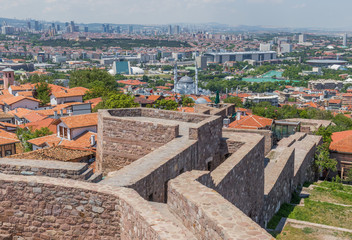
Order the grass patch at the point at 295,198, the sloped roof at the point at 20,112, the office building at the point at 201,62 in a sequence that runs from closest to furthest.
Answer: the grass patch at the point at 295,198
the sloped roof at the point at 20,112
the office building at the point at 201,62

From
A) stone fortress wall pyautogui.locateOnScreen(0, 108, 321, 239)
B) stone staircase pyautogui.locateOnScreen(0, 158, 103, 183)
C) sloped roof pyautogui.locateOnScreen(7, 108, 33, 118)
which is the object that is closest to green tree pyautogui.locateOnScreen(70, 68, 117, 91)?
sloped roof pyautogui.locateOnScreen(7, 108, 33, 118)

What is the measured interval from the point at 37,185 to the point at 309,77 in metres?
139

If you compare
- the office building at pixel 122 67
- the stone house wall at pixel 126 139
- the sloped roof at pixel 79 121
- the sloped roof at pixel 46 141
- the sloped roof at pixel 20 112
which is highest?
the stone house wall at pixel 126 139


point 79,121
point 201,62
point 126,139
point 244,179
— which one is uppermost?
point 126,139

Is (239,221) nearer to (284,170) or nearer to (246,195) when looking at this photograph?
(246,195)

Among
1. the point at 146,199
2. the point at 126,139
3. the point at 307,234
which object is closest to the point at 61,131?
the point at 307,234

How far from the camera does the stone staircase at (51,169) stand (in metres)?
6.04

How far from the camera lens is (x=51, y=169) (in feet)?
20.0

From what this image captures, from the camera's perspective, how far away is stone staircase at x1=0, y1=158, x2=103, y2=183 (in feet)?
19.8

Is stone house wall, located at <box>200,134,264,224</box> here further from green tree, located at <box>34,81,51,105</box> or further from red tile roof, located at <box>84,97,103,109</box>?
green tree, located at <box>34,81,51,105</box>

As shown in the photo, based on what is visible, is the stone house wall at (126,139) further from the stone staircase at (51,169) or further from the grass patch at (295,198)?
the grass patch at (295,198)

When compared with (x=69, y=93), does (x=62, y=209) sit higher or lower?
higher

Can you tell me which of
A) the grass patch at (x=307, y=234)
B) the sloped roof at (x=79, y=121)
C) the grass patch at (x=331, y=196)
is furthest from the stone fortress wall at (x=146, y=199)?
the sloped roof at (x=79, y=121)

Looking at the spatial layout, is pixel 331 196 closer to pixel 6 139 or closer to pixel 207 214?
pixel 207 214
